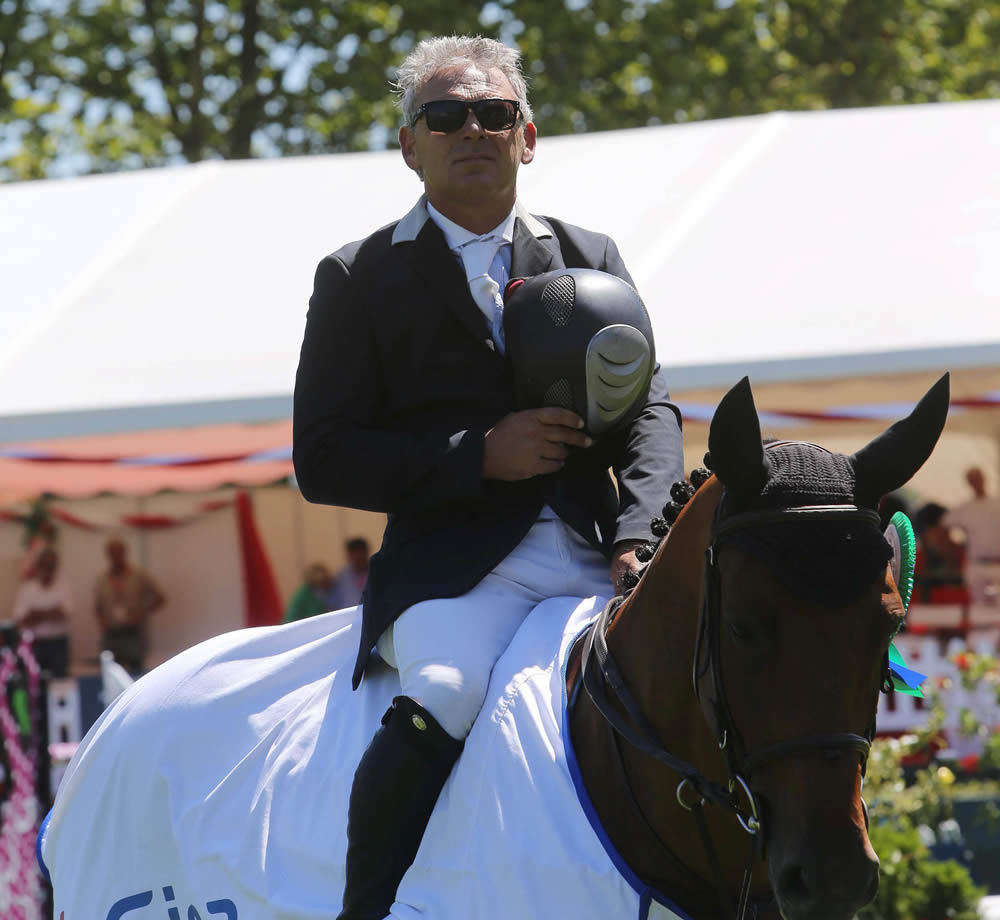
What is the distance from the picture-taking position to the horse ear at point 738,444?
2.38m

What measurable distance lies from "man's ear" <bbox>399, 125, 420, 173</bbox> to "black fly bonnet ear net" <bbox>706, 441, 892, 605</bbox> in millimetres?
1347

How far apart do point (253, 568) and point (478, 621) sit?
40.2ft

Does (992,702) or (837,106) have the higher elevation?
(837,106)

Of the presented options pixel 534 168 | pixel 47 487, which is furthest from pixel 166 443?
pixel 534 168

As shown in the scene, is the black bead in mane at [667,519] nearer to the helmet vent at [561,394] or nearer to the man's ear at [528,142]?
the helmet vent at [561,394]

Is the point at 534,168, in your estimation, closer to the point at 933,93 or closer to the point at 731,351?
the point at 731,351

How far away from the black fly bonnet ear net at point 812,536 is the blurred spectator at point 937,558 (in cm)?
995

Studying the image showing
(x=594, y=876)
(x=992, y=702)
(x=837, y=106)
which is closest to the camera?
(x=594, y=876)

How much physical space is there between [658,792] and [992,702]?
622 cm

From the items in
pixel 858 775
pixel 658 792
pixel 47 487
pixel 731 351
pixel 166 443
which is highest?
pixel 858 775

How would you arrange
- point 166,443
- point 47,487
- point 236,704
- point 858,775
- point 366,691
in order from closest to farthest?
point 858,775
point 366,691
point 236,704
point 166,443
point 47,487

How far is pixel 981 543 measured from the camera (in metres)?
11.8

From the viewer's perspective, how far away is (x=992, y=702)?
27.6 feet

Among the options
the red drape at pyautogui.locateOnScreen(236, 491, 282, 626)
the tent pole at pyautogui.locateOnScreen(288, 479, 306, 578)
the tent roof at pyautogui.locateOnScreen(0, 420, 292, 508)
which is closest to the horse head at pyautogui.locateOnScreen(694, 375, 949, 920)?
the tent roof at pyautogui.locateOnScreen(0, 420, 292, 508)
